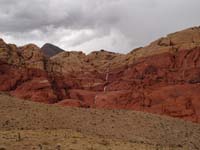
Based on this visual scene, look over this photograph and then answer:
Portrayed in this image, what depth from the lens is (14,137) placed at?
28.8 m

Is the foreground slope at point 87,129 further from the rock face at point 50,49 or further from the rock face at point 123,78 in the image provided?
the rock face at point 50,49

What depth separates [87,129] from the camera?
38250mm

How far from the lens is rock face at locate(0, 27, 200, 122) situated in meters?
61.8

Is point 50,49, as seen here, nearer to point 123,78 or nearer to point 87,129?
point 123,78

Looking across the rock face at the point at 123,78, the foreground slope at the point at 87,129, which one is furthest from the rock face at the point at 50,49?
the foreground slope at the point at 87,129

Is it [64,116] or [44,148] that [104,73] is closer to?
[64,116]

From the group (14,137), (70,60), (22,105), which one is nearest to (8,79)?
(70,60)

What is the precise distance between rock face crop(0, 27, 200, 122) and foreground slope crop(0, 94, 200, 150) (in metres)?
13.2

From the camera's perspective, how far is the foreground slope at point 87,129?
3008cm

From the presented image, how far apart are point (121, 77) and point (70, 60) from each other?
12718mm

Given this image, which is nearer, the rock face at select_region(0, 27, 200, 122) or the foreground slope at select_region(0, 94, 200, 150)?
the foreground slope at select_region(0, 94, 200, 150)

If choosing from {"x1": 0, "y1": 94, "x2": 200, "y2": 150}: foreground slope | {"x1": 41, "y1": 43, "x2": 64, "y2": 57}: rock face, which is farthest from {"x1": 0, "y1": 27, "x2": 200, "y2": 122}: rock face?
{"x1": 41, "y1": 43, "x2": 64, "y2": 57}: rock face

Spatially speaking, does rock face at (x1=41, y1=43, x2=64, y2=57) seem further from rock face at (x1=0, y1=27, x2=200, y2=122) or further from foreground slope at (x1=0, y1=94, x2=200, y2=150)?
foreground slope at (x1=0, y1=94, x2=200, y2=150)

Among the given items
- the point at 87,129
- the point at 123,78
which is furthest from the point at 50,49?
the point at 87,129
